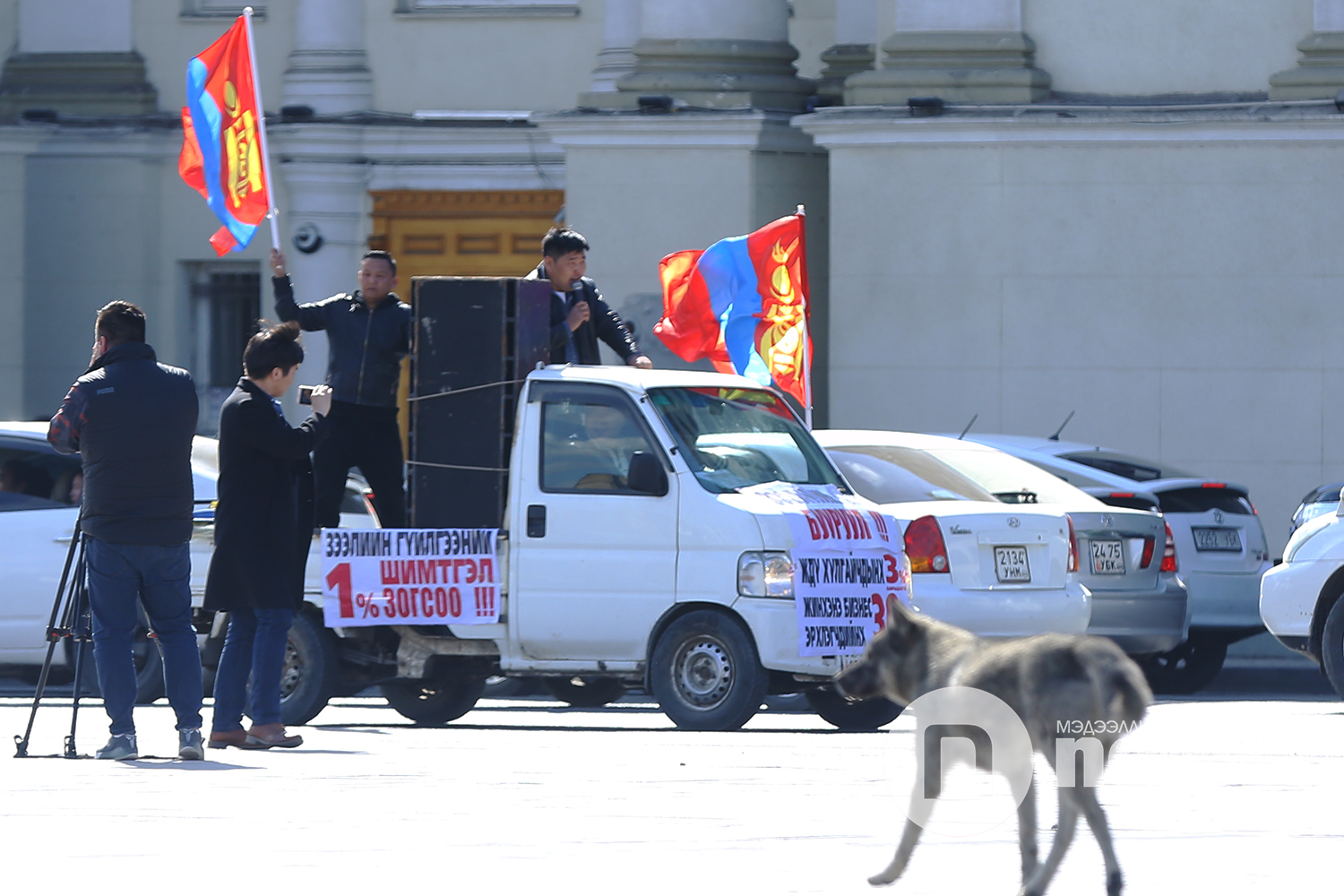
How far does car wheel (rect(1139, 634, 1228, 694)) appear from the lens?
49.6 ft

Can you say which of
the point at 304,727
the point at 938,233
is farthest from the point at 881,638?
the point at 938,233

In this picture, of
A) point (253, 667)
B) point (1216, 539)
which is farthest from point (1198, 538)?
point (253, 667)

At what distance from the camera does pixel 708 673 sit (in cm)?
1144

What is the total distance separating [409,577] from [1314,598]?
4965mm

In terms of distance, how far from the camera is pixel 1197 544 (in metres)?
14.9

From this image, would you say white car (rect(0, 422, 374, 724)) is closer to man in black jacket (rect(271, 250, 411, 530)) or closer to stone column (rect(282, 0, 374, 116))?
man in black jacket (rect(271, 250, 411, 530))

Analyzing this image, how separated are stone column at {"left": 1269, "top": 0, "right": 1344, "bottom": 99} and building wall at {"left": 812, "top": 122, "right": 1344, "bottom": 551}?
1.25 feet

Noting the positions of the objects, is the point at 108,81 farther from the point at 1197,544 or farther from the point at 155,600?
the point at 155,600

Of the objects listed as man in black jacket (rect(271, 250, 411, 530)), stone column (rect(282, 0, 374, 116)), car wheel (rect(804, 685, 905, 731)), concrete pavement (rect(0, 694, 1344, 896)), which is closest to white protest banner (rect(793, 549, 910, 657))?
concrete pavement (rect(0, 694, 1344, 896))

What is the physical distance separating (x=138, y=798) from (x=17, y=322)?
15.3 meters

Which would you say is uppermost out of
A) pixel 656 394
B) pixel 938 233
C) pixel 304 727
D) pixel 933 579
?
pixel 938 233

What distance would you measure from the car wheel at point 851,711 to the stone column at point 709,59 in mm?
9007

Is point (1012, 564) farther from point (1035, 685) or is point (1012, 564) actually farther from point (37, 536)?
point (1035, 685)

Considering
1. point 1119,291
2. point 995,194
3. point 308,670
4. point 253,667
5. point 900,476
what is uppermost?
point 995,194
